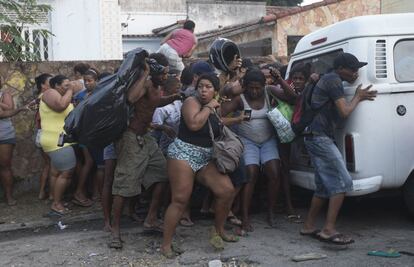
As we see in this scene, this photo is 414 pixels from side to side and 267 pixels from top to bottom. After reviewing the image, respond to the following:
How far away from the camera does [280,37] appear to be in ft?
48.6

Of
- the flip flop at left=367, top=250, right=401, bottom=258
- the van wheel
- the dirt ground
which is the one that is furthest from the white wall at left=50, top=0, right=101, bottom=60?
the flip flop at left=367, top=250, right=401, bottom=258

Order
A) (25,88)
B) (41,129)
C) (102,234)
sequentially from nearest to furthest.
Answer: (102,234)
(41,129)
(25,88)

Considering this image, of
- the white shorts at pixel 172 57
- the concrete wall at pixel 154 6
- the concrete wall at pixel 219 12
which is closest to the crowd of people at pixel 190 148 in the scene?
the white shorts at pixel 172 57

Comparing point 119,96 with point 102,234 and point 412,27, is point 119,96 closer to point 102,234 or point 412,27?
point 102,234

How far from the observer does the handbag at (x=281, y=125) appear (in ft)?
19.4

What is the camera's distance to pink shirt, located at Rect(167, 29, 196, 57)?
8609mm

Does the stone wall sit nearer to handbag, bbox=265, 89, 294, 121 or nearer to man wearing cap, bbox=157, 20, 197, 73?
man wearing cap, bbox=157, 20, 197, 73

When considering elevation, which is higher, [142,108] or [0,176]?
[142,108]

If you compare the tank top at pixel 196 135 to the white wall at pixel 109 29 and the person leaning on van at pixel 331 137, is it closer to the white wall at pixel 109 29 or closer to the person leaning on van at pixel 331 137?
the person leaning on van at pixel 331 137

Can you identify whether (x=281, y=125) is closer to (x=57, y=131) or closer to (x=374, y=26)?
(x=374, y=26)

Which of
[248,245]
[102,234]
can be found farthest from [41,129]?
[248,245]

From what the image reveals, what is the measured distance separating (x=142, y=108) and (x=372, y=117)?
222cm

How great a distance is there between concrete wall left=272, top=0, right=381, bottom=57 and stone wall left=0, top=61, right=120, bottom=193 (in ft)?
26.6

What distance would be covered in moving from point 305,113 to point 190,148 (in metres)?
1.31
